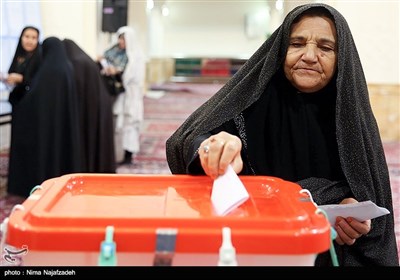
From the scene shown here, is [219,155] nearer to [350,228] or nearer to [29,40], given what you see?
[350,228]

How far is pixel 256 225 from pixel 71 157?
90.9 inches

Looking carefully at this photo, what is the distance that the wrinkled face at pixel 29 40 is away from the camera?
118 inches

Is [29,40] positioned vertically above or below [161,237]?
above

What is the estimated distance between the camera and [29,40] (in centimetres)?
299

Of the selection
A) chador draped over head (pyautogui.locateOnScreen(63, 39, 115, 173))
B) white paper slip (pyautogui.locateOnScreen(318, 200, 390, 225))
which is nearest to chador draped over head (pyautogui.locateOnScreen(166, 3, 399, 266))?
white paper slip (pyautogui.locateOnScreen(318, 200, 390, 225))

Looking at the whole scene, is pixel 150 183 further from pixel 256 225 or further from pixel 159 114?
pixel 159 114

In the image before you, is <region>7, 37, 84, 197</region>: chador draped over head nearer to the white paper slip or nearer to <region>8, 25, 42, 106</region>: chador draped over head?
<region>8, 25, 42, 106</region>: chador draped over head

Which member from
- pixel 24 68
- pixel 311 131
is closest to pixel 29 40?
pixel 24 68

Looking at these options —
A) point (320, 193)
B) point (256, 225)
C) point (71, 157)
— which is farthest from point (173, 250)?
point (71, 157)

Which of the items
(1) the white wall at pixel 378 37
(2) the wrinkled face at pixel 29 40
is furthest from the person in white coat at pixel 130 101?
(1) the white wall at pixel 378 37

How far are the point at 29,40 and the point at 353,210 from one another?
8.73 ft

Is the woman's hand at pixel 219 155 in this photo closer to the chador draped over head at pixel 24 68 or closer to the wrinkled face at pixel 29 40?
the chador draped over head at pixel 24 68

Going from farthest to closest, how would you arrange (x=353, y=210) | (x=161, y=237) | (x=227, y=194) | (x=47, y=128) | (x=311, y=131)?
(x=47, y=128), (x=311, y=131), (x=353, y=210), (x=227, y=194), (x=161, y=237)

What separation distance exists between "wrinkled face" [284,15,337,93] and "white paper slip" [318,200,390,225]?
1.19 ft
